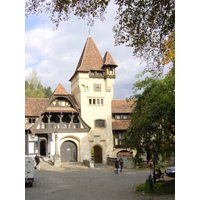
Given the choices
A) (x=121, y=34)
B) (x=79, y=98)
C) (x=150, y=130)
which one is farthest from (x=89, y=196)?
(x=79, y=98)

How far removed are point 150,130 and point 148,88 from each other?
6.84 feet

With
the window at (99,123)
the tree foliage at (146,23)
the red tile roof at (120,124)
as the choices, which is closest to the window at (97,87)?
the window at (99,123)

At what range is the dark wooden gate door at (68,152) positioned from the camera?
2427 cm

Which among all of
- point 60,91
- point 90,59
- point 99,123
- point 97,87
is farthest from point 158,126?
point 90,59

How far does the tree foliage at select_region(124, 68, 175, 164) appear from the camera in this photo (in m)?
8.75

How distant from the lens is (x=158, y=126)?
932 centimetres

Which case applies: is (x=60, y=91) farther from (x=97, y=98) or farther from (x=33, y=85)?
(x=33, y=85)

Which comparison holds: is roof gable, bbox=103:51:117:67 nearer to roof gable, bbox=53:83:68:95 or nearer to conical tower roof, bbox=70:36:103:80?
conical tower roof, bbox=70:36:103:80

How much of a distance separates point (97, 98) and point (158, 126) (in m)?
17.0

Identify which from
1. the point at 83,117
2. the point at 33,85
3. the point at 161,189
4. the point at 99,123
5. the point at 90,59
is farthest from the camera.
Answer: the point at 33,85

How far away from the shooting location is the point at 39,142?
23.7 meters
